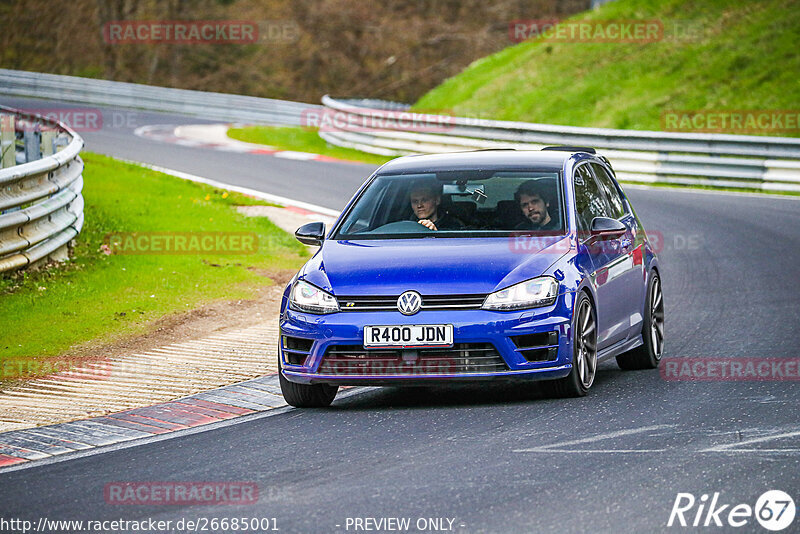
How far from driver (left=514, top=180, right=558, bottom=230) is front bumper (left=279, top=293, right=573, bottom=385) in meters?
0.89

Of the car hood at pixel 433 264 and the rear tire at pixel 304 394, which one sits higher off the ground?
the car hood at pixel 433 264

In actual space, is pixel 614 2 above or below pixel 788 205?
above

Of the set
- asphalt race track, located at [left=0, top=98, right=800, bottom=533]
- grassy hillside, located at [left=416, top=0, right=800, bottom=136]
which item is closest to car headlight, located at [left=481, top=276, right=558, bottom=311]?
asphalt race track, located at [left=0, top=98, right=800, bottom=533]

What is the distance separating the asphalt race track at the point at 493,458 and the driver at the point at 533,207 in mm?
1105

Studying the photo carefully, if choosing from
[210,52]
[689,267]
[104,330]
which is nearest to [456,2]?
[210,52]

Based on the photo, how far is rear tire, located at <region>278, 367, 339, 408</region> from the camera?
8602 mm

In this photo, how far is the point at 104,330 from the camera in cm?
1148

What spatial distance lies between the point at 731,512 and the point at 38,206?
888cm

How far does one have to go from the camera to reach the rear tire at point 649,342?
9.97 m

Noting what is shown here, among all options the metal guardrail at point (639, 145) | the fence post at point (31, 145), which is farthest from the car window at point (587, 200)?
the metal guardrail at point (639, 145)

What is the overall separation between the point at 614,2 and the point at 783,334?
1129 inches

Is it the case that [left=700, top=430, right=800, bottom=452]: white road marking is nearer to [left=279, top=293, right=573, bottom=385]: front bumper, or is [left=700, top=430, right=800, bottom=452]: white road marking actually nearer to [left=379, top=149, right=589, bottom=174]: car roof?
[left=279, top=293, right=573, bottom=385]: front bumper

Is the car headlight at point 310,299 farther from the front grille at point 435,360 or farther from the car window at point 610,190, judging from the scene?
the car window at point 610,190

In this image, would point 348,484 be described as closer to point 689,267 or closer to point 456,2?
point 689,267
